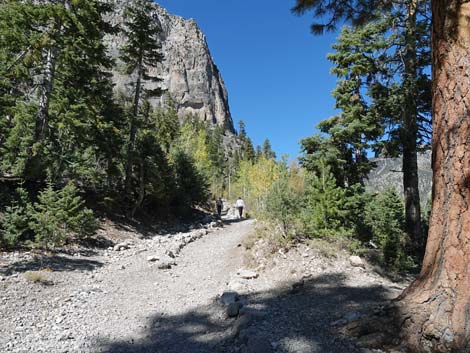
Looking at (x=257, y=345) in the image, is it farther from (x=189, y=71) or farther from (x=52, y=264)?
(x=189, y=71)

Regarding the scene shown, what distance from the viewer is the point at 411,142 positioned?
354 inches

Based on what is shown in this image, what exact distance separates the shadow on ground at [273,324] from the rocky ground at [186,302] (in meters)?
0.02

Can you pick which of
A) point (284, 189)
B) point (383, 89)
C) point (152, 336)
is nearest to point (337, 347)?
point (152, 336)

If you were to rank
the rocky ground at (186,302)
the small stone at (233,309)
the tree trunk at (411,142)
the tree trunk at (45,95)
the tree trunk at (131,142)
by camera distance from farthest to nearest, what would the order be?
the tree trunk at (131,142)
the tree trunk at (45,95)
the tree trunk at (411,142)
the small stone at (233,309)
the rocky ground at (186,302)

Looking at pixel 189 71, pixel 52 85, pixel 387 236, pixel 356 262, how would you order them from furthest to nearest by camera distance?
pixel 189 71 → pixel 52 85 → pixel 387 236 → pixel 356 262

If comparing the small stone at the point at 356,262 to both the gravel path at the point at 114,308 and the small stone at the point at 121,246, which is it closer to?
the gravel path at the point at 114,308

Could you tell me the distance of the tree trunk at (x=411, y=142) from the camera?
8250 millimetres

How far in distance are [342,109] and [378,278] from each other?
7206 mm

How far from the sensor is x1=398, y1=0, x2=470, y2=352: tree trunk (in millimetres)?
2672

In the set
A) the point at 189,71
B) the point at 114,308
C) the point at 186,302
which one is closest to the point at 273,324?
the point at 186,302

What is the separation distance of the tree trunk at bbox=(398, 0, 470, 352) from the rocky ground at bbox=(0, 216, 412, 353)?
2.46ft

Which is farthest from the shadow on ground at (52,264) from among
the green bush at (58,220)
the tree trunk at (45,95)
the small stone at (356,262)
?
the small stone at (356,262)

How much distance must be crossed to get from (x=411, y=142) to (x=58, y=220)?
10.8 metres

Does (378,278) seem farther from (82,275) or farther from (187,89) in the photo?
(187,89)
